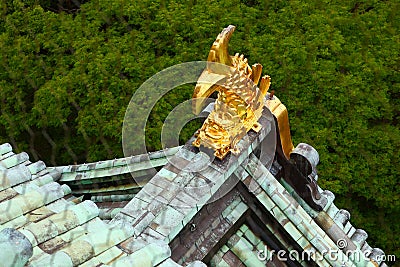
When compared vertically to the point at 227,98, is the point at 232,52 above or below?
below

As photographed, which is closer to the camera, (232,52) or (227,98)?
(227,98)

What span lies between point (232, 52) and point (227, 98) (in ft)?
13.7

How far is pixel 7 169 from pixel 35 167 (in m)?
1.46

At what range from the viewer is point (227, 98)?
3924 millimetres

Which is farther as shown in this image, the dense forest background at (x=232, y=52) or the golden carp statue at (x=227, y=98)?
the dense forest background at (x=232, y=52)

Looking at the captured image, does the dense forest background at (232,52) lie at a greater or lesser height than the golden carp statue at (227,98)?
lesser

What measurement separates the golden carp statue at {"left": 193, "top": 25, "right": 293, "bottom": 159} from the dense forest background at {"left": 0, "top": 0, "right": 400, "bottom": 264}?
335cm

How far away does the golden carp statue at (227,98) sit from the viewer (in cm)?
375

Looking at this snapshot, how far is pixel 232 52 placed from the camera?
7996mm

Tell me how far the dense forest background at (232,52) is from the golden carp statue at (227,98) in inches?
132

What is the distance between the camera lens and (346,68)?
311 inches

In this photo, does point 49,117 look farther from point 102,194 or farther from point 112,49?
point 102,194

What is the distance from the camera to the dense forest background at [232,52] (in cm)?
752

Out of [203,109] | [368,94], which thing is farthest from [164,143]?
[368,94]
